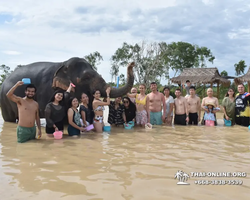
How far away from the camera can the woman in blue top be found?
208 inches

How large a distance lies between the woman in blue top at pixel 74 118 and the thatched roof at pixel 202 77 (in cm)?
1446

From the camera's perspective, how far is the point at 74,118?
5.36 metres

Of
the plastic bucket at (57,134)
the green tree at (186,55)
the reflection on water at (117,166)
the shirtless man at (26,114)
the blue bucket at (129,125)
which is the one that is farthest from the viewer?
the green tree at (186,55)

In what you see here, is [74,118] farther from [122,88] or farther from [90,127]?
[122,88]

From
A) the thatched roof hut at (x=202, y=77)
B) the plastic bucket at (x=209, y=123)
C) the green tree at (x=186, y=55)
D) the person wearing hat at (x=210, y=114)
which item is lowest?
the plastic bucket at (x=209, y=123)

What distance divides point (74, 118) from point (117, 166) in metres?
2.30

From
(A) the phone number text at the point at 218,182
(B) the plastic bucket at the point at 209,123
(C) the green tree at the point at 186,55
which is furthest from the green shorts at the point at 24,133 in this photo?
(C) the green tree at the point at 186,55

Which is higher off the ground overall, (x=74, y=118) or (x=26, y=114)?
(x=26, y=114)

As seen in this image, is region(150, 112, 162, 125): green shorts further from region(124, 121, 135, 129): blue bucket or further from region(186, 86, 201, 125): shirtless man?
region(186, 86, 201, 125): shirtless man

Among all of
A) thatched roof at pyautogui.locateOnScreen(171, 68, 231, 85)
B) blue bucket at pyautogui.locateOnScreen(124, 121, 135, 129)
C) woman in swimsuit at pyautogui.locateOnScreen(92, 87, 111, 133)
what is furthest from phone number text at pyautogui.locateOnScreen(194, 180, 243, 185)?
thatched roof at pyautogui.locateOnScreen(171, 68, 231, 85)

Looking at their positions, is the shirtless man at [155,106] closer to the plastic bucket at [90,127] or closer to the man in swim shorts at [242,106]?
the plastic bucket at [90,127]

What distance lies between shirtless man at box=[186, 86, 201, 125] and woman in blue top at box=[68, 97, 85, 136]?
3.61 meters

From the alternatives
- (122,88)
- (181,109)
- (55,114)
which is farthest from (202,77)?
(55,114)

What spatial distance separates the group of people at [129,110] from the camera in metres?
5.05
